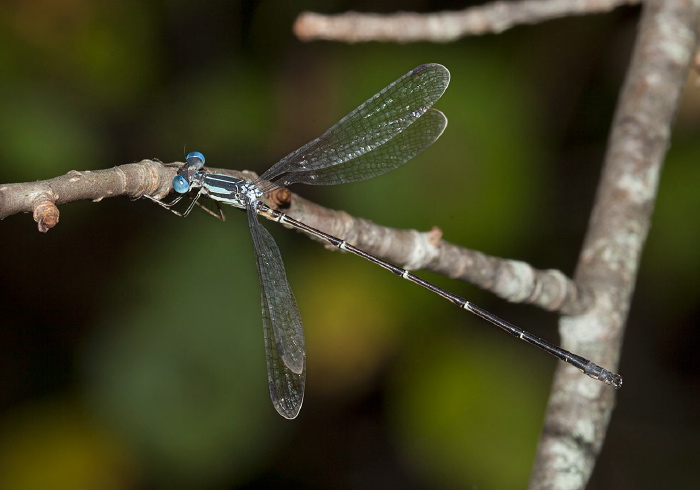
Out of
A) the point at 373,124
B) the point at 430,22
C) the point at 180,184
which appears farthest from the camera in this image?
the point at 430,22

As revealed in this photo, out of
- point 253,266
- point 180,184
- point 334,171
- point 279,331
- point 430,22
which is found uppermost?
point 430,22

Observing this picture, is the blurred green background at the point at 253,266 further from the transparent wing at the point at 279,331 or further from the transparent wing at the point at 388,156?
the transparent wing at the point at 279,331

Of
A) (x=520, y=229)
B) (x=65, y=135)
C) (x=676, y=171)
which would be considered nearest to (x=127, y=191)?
(x=65, y=135)

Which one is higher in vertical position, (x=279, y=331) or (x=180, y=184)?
(x=180, y=184)

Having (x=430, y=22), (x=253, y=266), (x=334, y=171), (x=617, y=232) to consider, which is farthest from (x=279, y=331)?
(x=430, y=22)

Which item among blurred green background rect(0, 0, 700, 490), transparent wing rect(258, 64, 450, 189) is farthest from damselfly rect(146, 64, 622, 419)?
blurred green background rect(0, 0, 700, 490)

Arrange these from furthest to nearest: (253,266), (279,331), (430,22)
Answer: (253,266) → (430,22) → (279,331)

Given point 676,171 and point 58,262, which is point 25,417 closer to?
point 58,262

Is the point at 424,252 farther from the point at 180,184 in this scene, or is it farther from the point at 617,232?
the point at 617,232
